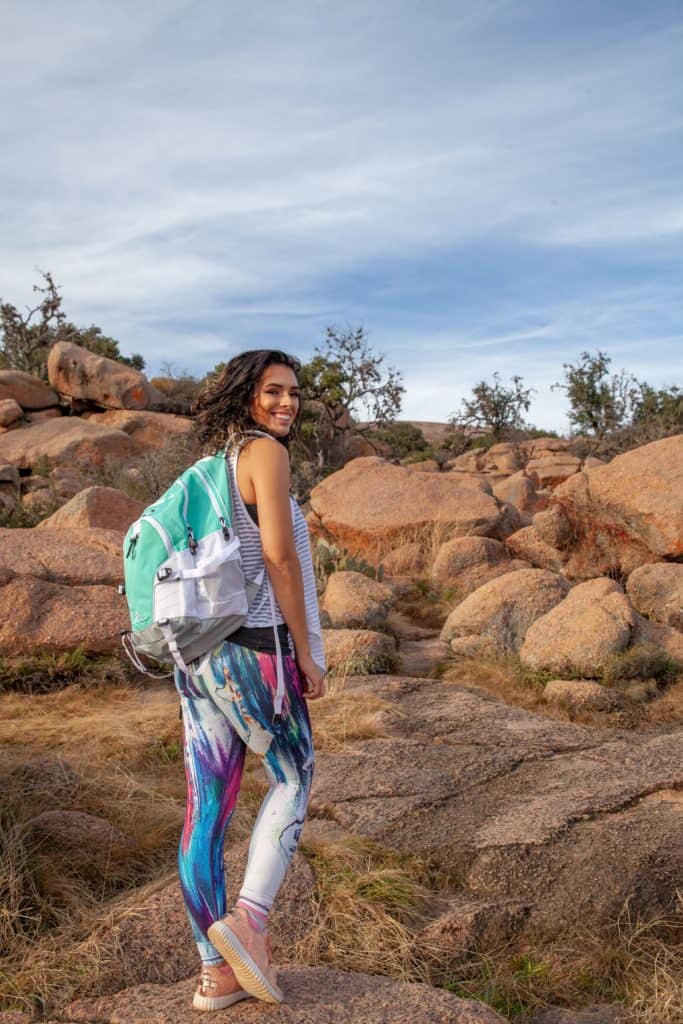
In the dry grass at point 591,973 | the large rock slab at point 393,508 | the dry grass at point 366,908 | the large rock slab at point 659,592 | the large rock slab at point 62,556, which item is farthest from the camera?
the large rock slab at point 393,508

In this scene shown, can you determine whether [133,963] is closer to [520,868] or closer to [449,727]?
[520,868]

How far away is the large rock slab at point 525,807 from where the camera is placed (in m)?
3.84

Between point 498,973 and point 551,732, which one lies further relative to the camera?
point 551,732

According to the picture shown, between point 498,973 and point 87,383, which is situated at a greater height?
point 87,383

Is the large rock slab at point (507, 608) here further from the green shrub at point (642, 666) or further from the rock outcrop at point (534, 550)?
the rock outcrop at point (534, 550)

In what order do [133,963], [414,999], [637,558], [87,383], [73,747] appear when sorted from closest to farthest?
1. [414,999]
2. [133,963]
3. [73,747]
4. [637,558]
5. [87,383]

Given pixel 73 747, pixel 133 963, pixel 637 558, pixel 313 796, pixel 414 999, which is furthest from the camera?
pixel 637 558

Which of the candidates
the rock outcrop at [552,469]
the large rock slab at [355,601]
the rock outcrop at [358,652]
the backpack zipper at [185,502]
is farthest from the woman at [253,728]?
the rock outcrop at [552,469]

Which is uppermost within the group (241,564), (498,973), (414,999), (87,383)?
(87,383)

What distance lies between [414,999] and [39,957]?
133 centimetres

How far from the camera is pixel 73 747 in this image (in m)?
5.40

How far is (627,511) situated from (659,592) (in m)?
1.35

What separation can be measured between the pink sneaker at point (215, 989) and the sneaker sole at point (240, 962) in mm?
48

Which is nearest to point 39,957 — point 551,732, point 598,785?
point 598,785
